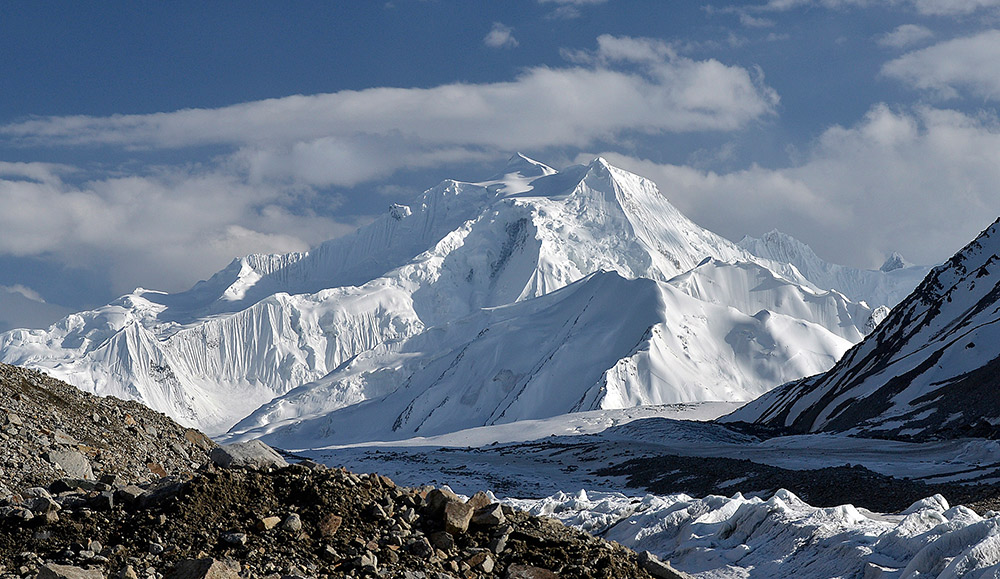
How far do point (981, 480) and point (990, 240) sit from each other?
100722mm

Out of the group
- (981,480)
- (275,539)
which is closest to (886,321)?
(981,480)

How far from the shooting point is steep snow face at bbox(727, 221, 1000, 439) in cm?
7600

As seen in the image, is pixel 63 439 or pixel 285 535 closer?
pixel 285 535

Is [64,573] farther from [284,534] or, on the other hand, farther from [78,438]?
[78,438]

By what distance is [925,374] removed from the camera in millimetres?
90438

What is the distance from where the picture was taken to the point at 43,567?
1034 cm

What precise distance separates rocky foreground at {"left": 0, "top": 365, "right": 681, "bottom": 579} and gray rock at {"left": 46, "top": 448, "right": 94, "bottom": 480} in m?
3.65

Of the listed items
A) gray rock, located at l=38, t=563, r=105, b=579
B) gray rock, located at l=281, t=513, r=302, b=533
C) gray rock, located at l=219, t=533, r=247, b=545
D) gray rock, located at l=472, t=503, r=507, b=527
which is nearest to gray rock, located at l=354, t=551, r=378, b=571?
gray rock, located at l=281, t=513, r=302, b=533

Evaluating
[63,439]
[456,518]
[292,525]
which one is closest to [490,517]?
[456,518]

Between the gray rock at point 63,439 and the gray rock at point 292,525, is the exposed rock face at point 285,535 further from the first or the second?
the gray rock at point 63,439

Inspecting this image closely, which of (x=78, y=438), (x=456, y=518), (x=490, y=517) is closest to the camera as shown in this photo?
(x=456, y=518)

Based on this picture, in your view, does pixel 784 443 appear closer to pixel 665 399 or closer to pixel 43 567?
pixel 43 567

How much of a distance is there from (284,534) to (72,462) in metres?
9.78

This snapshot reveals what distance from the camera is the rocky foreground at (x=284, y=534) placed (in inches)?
451
